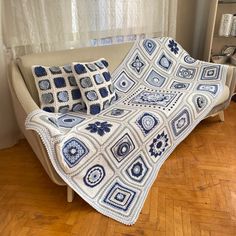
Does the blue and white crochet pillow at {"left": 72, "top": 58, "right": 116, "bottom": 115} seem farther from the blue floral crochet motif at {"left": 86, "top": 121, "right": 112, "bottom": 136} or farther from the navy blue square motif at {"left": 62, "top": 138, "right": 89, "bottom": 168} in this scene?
the navy blue square motif at {"left": 62, "top": 138, "right": 89, "bottom": 168}

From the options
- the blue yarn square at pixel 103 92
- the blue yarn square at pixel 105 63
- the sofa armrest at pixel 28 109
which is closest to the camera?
the sofa armrest at pixel 28 109

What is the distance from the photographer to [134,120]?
1669 millimetres

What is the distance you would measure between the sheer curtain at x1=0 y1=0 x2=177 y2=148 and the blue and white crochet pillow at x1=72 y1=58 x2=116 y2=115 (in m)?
0.45

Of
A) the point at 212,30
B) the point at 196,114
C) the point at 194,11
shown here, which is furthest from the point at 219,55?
the point at 196,114

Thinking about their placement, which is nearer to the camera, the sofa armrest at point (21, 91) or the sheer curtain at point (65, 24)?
the sofa armrest at point (21, 91)

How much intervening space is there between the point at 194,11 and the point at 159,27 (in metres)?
0.67

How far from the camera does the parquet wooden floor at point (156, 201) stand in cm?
137

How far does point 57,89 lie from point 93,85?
0.26m

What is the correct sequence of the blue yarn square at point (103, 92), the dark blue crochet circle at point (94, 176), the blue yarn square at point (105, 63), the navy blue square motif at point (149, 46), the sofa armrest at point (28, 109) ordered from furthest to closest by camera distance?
1. the navy blue square motif at point (149, 46)
2. the blue yarn square at point (105, 63)
3. the blue yarn square at point (103, 92)
4. the dark blue crochet circle at point (94, 176)
5. the sofa armrest at point (28, 109)

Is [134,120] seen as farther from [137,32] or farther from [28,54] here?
[137,32]

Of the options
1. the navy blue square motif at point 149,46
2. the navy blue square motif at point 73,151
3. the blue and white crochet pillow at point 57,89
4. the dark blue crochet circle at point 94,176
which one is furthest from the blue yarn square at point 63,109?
the navy blue square motif at point 149,46

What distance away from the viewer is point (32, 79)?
1771 millimetres

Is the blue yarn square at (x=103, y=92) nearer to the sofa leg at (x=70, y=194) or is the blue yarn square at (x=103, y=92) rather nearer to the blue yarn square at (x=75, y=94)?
the blue yarn square at (x=75, y=94)

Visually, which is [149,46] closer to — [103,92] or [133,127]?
[103,92]
